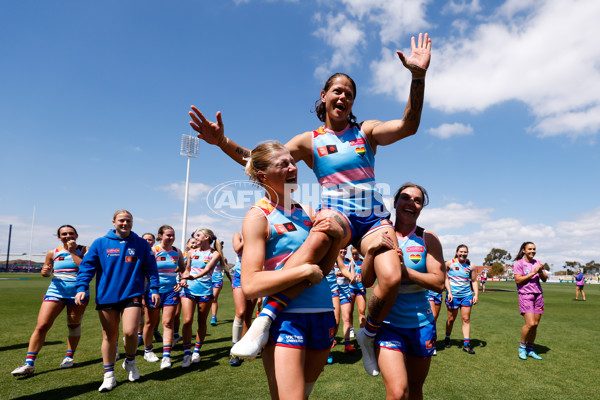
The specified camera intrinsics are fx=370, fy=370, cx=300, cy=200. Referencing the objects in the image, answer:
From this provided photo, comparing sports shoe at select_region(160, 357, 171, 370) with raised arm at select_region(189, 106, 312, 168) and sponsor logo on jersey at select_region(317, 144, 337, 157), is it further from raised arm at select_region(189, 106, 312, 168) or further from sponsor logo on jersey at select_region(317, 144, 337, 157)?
sponsor logo on jersey at select_region(317, 144, 337, 157)

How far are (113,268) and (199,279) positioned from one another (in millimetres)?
2397

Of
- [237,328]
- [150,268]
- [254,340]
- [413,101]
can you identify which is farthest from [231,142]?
[237,328]

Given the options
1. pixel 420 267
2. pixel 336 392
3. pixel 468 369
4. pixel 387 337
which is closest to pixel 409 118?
pixel 420 267

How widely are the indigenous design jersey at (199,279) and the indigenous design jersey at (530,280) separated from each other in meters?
6.96

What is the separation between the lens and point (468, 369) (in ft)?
23.2

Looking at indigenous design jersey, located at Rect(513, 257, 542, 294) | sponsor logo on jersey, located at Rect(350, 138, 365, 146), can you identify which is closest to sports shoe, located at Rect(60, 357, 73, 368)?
sponsor logo on jersey, located at Rect(350, 138, 365, 146)

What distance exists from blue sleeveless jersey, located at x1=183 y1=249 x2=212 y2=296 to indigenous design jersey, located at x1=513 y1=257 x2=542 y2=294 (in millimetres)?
6956

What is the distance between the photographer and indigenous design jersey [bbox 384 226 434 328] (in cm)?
Answer: 350

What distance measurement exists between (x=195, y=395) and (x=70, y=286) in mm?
3454

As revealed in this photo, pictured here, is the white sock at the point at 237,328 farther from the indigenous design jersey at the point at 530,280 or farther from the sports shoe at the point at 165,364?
the indigenous design jersey at the point at 530,280

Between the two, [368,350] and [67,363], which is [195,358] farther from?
[368,350]

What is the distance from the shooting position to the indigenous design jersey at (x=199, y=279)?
7.78 metres

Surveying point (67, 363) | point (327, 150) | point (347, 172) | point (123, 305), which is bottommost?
point (67, 363)

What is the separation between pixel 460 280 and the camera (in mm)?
9641
